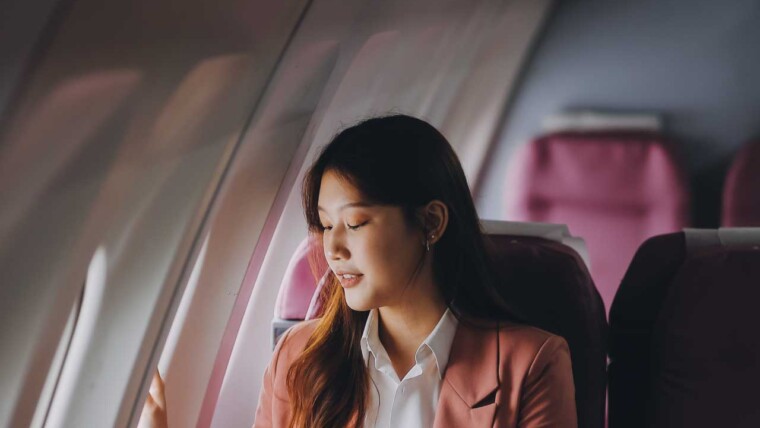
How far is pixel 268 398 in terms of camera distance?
151cm

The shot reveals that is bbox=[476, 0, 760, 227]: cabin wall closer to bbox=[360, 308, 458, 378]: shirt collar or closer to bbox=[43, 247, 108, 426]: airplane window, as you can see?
bbox=[360, 308, 458, 378]: shirt collar

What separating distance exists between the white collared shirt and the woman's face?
0.39 feet

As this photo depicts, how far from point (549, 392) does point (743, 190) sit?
1766 mm

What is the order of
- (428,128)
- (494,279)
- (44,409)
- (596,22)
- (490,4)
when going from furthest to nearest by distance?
(596,22) → (490,4) → (494,279) → (428,128) → (44,409)

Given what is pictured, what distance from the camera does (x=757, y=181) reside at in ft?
9.28

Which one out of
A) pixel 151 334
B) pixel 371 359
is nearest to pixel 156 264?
pixel 151 334

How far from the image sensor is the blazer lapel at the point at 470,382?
137 cm

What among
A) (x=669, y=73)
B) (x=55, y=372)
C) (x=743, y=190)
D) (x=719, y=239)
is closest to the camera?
(x=55, y=372)

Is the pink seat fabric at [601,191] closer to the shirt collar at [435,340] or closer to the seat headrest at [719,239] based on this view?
the seat headrest at [719,239]

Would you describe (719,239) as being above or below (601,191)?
below

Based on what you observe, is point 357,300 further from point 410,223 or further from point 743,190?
point 743,190

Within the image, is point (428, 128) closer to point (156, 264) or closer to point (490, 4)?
point (156, 264)

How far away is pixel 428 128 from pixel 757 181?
182 centimetres

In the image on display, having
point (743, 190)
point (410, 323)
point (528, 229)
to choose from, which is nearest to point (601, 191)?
point (743, 190)
